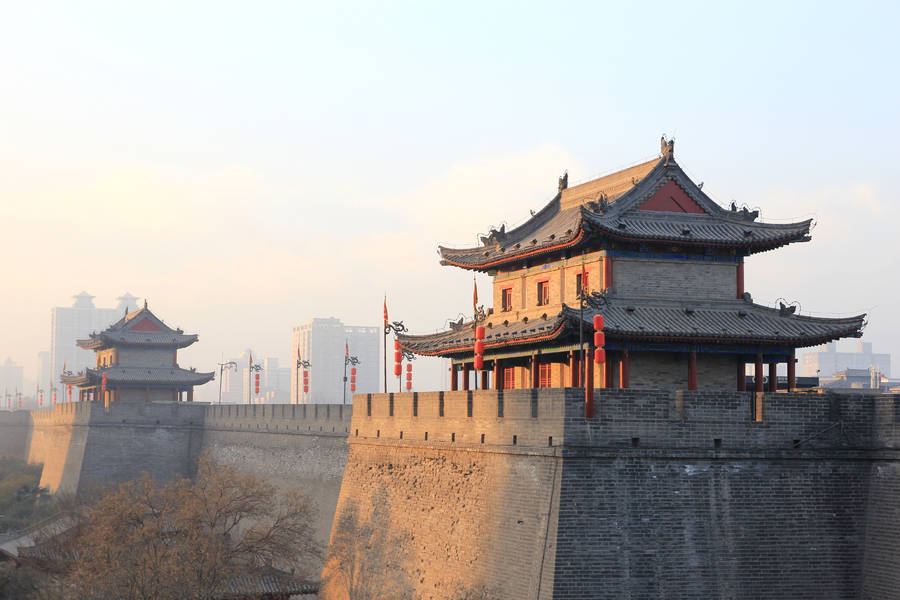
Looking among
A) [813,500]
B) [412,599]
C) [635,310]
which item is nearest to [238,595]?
[412,599]

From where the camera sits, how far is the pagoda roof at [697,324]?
21969 mm

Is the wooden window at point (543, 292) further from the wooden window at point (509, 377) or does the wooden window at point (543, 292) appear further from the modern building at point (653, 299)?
the wooden window at point (509, 377)

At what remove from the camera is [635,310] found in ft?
75.7

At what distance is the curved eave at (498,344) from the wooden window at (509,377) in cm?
104

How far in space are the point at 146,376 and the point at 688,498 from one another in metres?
38.7

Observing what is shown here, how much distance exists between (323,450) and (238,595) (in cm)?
908

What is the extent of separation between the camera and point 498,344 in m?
25.1

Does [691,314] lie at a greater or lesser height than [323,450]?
greater

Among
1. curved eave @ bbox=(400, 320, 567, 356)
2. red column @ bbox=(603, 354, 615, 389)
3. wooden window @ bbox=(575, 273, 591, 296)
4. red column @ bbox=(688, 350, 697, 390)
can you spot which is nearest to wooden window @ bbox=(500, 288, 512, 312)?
curved eave @ bbox=(400, 320, 567, 356)

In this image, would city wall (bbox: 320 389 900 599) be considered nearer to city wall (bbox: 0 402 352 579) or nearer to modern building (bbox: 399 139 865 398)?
modern building (bbox: 399 139 865 398)

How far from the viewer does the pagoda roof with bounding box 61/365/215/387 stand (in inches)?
2024

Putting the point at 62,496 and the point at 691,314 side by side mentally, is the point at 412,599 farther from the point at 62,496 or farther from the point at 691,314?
the point at 62,496

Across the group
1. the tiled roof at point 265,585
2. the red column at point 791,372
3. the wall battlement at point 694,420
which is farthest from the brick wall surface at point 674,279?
the tiled roof at point 265,585

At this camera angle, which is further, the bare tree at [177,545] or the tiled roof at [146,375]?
the tiled roof at [146,375]
